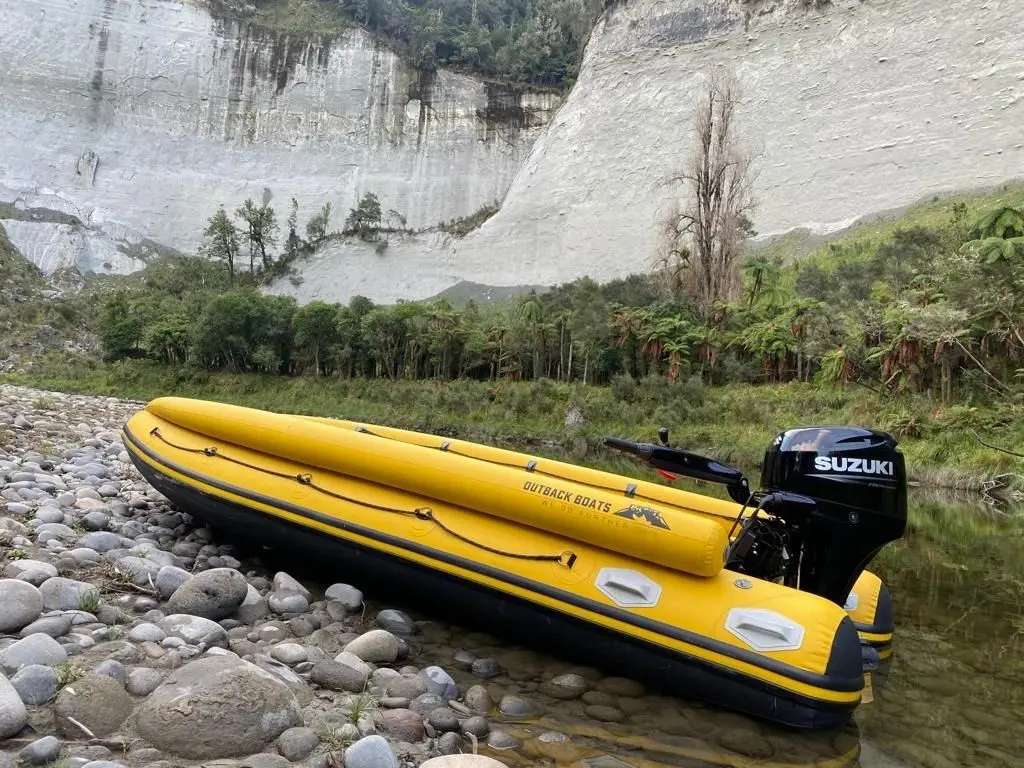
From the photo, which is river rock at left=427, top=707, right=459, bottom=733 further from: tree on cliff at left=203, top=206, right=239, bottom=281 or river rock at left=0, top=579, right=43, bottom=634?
tree on cliff at left=203, top=206, right=239, bottom=281

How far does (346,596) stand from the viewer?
12.1 ft

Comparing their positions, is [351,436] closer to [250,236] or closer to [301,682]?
[301,682]

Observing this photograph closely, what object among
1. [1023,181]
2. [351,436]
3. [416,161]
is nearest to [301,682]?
[351,436]

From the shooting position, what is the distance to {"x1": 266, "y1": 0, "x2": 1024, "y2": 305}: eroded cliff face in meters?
28.4

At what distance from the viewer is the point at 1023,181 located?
2566cm

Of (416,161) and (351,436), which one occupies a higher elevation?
(416,161)

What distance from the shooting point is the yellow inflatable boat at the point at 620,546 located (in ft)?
9.16

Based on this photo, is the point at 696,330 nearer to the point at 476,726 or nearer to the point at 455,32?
the point at 476,726

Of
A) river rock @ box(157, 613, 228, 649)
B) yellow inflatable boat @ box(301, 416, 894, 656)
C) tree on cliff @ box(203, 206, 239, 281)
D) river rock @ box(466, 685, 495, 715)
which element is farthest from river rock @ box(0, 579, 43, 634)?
tree on cliff @ box(203, 206, 239, 281)

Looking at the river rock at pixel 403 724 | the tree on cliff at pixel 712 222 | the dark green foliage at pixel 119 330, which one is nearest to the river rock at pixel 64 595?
the river rock at pixel 403 724

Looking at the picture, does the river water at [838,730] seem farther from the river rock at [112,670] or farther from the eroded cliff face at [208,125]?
the eroded cliff face at [208,125]

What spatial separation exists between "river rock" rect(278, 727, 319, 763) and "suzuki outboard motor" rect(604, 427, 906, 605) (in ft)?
7.11

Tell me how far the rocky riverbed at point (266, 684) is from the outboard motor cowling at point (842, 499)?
2.36 feet

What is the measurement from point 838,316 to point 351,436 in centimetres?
1621
